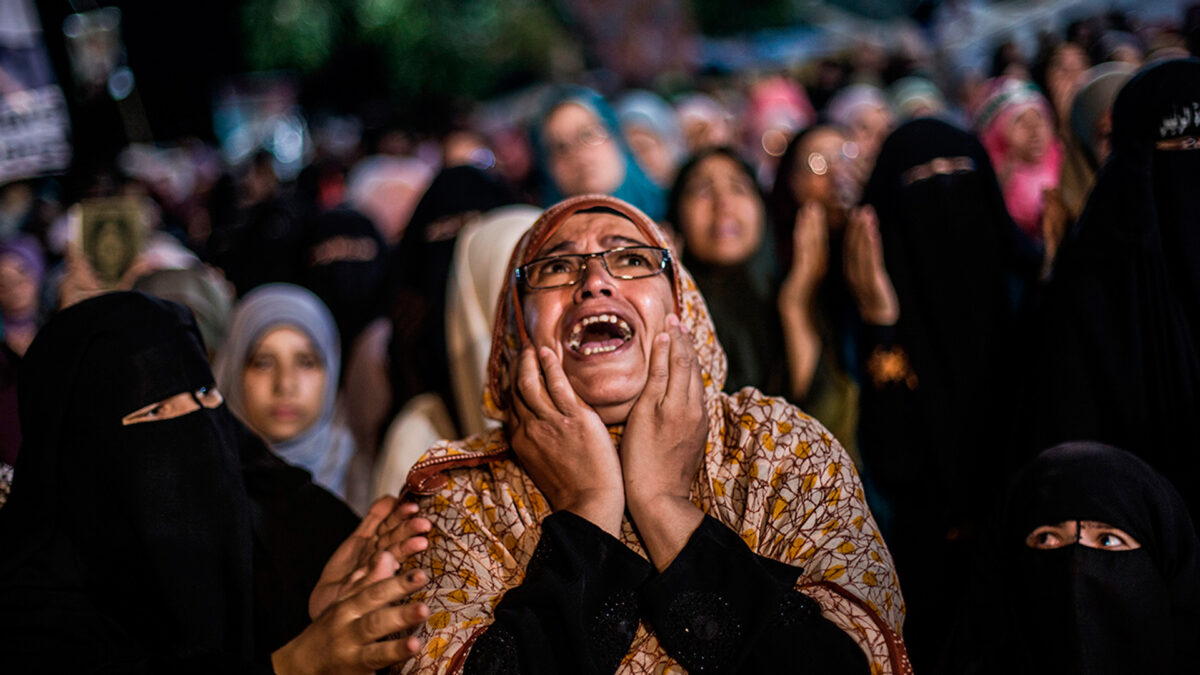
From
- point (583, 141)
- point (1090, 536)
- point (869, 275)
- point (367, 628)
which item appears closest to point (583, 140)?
point (583, 141)

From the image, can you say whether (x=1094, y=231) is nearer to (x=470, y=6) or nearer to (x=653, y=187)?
(x=653, y=187)

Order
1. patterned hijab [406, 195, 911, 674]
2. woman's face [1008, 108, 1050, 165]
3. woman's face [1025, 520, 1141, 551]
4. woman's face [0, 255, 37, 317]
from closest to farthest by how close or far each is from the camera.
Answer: patterned hijab [406, 195, 911, 674], woman's face [1025, 520, 1141, 551], woman's face [1008, 108, 1050, 165], woman's face [0, 255, 37, 317]

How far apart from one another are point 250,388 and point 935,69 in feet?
26.2

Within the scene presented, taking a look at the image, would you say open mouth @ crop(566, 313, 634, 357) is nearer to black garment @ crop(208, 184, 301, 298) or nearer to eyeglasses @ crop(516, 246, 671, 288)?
eyeglasses @ crop(516, 246, 671, 288)

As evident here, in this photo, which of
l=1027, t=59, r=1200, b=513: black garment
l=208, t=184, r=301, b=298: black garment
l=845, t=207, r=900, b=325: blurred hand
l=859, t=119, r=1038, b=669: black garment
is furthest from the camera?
l=208, t=184, r=301, b=298: black garment

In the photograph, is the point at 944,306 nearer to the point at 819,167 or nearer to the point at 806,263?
the point at 806,263

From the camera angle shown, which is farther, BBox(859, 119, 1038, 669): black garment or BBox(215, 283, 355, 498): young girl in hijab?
BBox(215, 283, 355, 498): young girl in hijab

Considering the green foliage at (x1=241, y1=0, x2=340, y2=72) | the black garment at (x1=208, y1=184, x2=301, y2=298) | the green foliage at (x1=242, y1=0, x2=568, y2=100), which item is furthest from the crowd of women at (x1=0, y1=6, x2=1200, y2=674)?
the green foliage at (x1=241, y1=0, x2=340, y2=72)

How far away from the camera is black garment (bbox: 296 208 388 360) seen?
190 inches

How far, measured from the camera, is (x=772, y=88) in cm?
901

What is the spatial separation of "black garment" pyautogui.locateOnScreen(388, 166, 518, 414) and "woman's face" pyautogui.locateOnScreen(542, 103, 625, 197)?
11.5 inches

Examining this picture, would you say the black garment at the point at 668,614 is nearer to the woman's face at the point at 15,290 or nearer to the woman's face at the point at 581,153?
the woman's face at the point at 581,153

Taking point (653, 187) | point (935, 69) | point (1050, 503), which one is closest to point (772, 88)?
point (935, 69)

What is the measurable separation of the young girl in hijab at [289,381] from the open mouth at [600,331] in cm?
166
